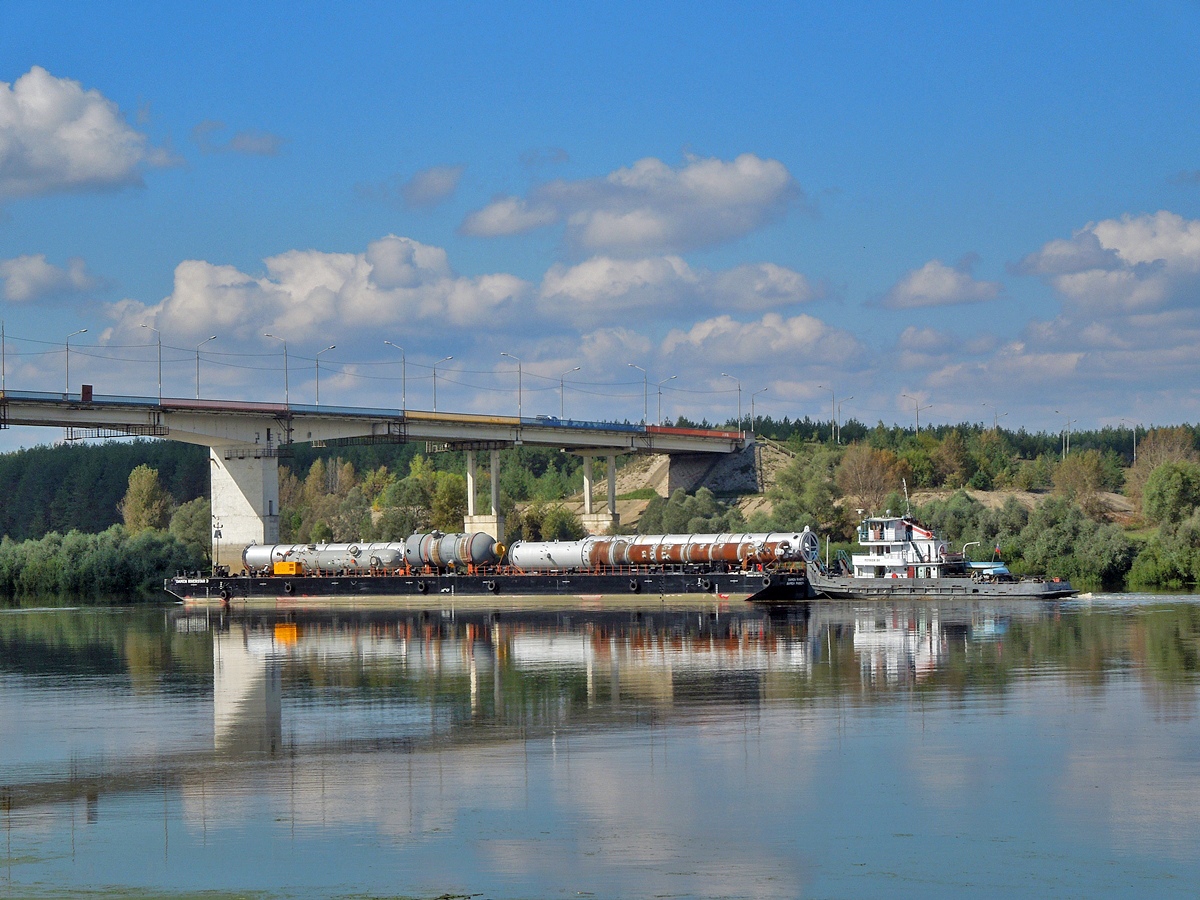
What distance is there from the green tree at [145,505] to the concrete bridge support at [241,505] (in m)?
68.5

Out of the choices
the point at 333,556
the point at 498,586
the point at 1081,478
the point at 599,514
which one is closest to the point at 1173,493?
the point at 1081,478

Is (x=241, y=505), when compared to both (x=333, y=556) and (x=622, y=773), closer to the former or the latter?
(x=333, y=556)

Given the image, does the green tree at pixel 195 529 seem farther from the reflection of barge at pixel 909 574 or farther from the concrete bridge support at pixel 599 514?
the reflection of barge at pixel 909 574

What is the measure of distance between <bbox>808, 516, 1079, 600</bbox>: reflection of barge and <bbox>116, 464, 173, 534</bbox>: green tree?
390 ft

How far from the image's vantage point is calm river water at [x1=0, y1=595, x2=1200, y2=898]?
22234mm

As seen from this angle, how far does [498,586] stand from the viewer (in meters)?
96.2

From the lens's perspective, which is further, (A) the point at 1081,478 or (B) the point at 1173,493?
(A) the point at 1081,478

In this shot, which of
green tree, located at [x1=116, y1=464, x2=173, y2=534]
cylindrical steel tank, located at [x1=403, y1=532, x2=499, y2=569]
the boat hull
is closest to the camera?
the boat hull

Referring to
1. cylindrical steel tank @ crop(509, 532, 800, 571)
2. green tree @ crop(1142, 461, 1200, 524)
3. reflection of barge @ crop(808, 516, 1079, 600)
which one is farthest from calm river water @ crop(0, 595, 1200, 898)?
green tree @ crop(1142, 461, 1200, 524)

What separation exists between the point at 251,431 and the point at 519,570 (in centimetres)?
3273

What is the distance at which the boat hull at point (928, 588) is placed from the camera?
8162 centimetres

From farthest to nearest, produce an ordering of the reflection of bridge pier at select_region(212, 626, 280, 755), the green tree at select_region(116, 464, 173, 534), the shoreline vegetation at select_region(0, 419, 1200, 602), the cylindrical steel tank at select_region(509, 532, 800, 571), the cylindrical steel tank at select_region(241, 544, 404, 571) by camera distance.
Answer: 1. the green tree at select_region(116, 464, 173, 534)
2. the shoreline vegetation at select_region(0, 419, 1200, 602)
3. the cylindrical steel tank at select_region(241, 544, 404, 571)
4. the cylindrical steel tank at select_region(509, 532, 800, 571)
5. the reflection of bridge pier at select_region(212, 626, 280, 755)

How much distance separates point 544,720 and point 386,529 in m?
124

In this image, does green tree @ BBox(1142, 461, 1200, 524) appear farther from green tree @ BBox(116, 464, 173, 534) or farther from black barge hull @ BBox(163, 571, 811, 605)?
green tree @ BBox(116, 464, 173, 534)
